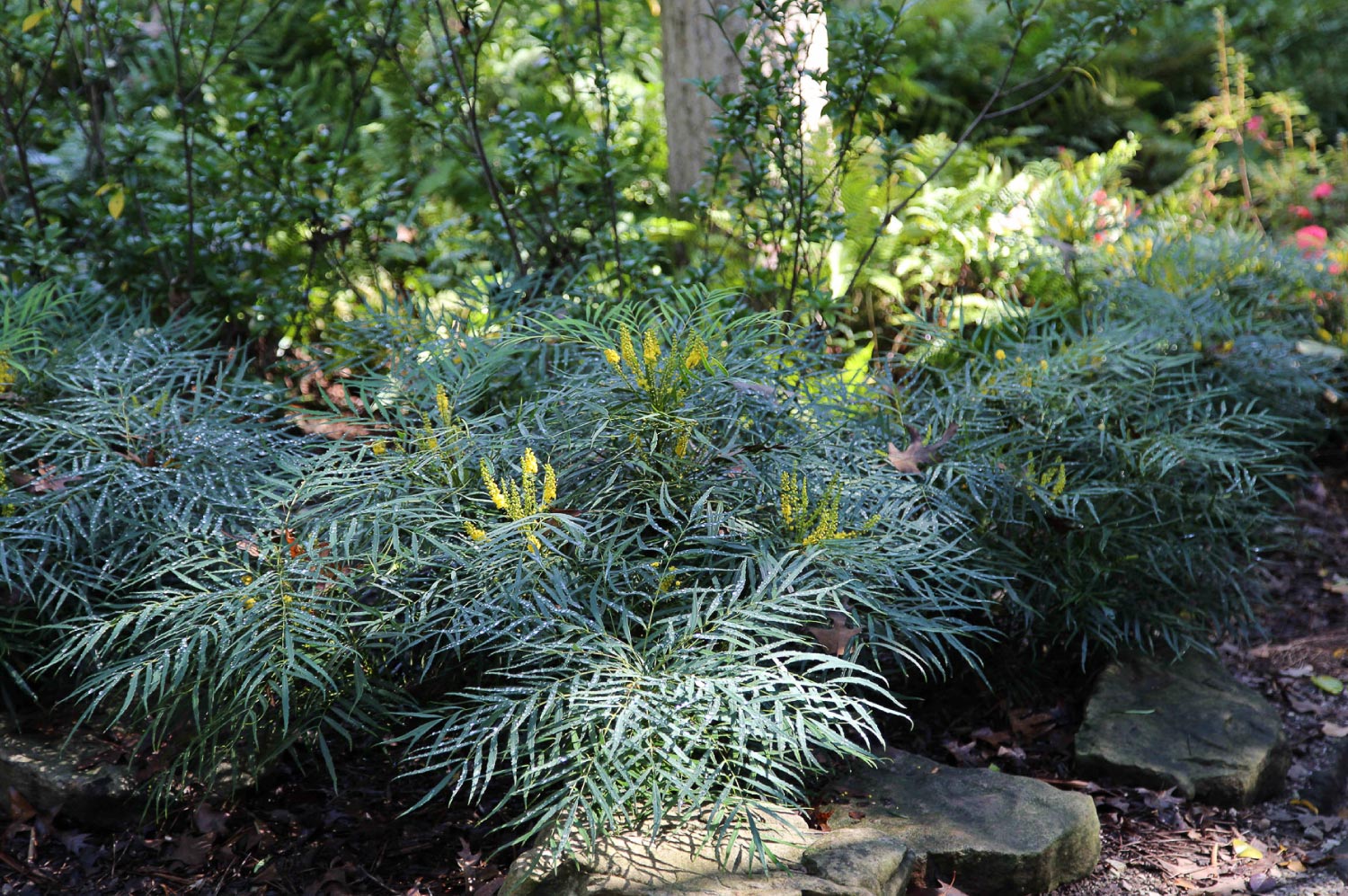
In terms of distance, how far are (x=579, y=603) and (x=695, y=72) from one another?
3217mm

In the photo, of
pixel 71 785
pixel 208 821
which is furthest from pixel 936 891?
pixel 71 785

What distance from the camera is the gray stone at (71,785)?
2586mm

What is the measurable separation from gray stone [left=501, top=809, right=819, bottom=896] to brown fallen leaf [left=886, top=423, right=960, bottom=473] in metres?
1.03

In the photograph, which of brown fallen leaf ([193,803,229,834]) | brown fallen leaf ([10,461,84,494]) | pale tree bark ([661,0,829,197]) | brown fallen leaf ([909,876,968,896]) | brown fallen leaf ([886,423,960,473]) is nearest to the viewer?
brown fallen leaf ([909,876,968,896])

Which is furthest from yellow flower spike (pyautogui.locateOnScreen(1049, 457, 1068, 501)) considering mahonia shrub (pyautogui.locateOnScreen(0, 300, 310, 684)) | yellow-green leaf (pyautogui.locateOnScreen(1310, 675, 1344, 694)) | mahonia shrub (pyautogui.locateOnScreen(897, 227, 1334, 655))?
mahonia shrub (pyautogui.locateOnScreen(0, 300, 310, 684))

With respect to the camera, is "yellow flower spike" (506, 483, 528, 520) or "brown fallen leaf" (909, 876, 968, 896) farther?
"brown fallen leaf" (909, 876, 968, 896)

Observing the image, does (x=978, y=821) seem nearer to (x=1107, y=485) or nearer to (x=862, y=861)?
(x=862, y=861)

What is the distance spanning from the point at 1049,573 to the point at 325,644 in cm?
188

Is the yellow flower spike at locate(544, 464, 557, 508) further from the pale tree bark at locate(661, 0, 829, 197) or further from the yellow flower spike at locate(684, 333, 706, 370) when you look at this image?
the pale tree bark at locate(661, 0, 829, 197)

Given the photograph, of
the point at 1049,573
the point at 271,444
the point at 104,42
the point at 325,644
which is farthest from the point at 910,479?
the point at 104,42

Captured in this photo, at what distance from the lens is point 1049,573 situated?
9.89ft

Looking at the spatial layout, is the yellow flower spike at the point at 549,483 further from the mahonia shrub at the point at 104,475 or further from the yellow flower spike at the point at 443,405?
the mahonia shrub at the point at 104,475

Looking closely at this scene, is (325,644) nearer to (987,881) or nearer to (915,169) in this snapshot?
(987,881)

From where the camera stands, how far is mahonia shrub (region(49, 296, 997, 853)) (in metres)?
1.95
